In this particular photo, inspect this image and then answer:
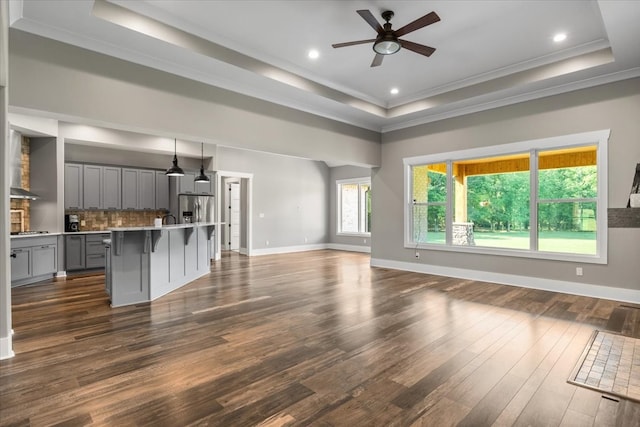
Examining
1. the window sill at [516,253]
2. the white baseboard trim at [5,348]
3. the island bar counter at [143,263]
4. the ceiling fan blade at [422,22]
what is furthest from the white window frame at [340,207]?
the white baseboard trim at [5,348]

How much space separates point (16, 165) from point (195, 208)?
3456 mm

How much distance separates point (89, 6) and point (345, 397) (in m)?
4.06

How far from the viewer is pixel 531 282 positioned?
17.6 feet

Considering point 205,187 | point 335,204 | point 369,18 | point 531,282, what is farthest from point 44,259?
point 531,282

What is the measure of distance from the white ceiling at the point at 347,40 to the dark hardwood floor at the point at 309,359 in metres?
3.13

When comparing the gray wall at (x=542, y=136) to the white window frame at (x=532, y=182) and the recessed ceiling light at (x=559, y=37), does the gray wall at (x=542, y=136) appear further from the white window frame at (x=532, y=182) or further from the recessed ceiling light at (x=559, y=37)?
the recessed ceiling light at (x=559, y=37)

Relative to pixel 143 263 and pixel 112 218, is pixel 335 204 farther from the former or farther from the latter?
pixel 143 263

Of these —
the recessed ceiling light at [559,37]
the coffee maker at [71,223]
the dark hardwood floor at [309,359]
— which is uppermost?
the recessed ceiling light at [559,37]

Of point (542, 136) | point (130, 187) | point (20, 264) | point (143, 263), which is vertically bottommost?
point (20, 264)

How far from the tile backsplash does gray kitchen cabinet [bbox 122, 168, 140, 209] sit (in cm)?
38

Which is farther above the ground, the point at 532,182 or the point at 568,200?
the point at 532,182

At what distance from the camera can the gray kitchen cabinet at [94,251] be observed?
22.0ft

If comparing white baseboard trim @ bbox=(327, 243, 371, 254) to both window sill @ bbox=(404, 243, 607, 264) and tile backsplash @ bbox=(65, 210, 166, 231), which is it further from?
tile backsplash @ bbox=(65, 210, 166, 231)

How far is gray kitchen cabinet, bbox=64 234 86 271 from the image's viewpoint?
650 centimetres
